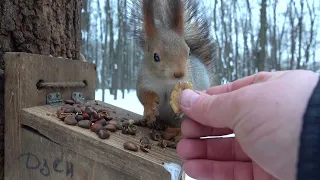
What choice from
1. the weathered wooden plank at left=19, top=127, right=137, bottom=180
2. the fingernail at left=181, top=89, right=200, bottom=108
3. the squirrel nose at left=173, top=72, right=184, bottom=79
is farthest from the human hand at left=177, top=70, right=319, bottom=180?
the squirrel nose at left=173, top=72, right=184, bottom=79

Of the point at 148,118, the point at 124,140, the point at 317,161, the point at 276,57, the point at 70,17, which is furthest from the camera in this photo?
the point at 276,57

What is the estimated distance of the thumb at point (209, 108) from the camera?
0.59 metres

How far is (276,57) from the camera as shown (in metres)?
10.3

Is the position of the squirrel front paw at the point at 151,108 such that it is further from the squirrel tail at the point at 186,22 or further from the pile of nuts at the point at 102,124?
the squirrel tail at the point at 186,22

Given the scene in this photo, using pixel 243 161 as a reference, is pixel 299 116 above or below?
above

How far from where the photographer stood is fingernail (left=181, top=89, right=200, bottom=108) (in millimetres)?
665

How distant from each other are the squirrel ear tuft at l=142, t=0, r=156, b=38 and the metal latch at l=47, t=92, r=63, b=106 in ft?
1.17

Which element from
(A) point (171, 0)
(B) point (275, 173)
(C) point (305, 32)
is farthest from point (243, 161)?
(C) point (305, 32)

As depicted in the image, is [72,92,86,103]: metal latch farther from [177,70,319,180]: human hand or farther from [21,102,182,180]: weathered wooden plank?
[177,70,319,180]: human hand

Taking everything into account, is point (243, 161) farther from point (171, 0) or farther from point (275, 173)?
point (171, 0)

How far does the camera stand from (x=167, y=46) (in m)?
1.05

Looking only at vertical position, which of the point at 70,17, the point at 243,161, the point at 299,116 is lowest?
the point at 243,161

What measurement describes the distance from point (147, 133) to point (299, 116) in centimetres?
43

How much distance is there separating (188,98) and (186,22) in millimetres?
611
